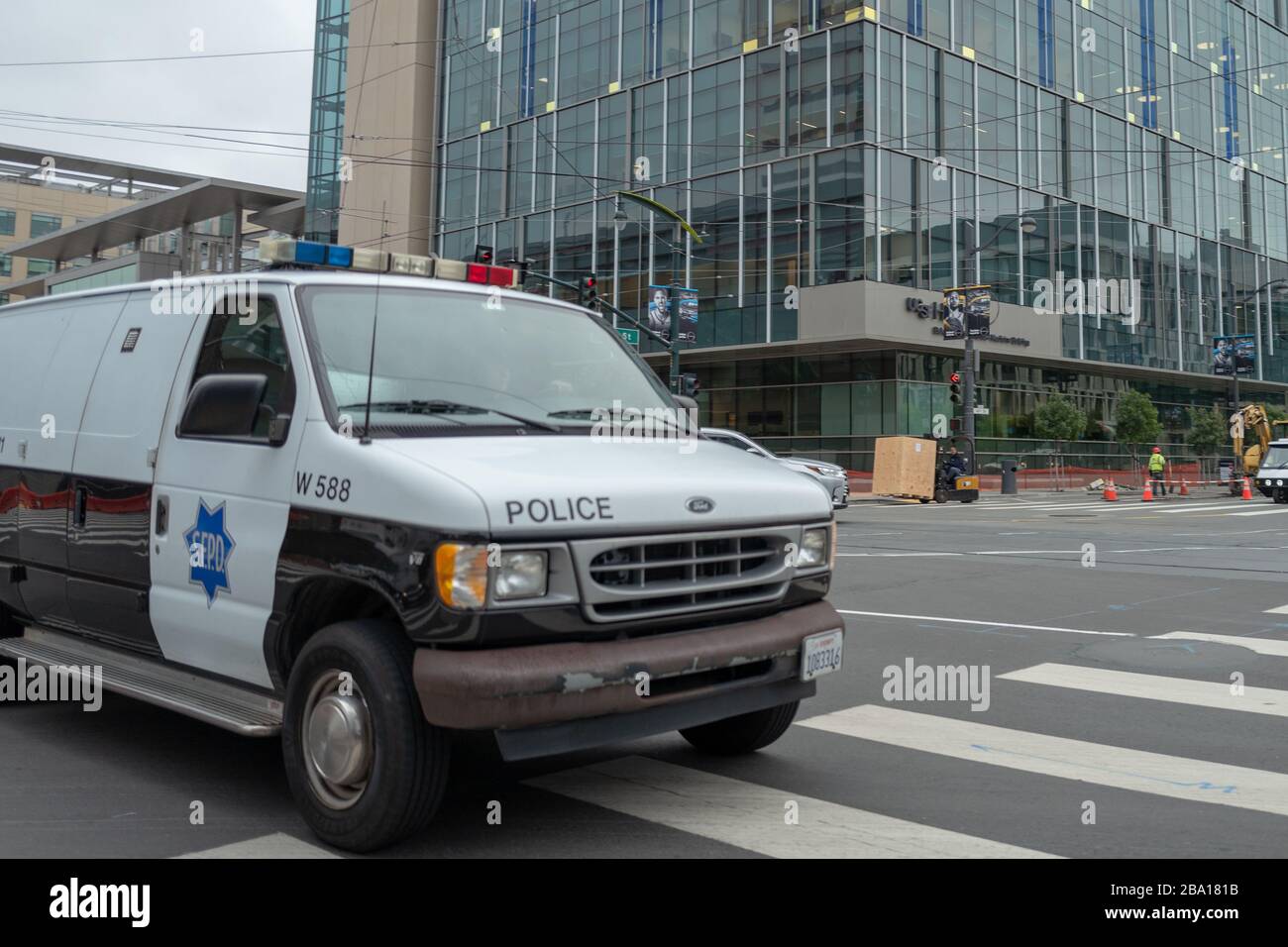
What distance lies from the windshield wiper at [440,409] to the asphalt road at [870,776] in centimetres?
151

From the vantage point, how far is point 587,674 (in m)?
3.96

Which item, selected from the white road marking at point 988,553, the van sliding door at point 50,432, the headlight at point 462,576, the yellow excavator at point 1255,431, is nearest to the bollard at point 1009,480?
the yellow excavator at point 1255,431

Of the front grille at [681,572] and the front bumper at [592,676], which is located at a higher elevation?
the front grille at [681,572]

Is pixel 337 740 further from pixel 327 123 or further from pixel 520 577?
pixel 327 123

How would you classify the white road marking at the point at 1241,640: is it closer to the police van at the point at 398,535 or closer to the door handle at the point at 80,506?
the police van at the point at 398,535

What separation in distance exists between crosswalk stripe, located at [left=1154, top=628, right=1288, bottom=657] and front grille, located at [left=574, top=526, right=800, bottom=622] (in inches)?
215

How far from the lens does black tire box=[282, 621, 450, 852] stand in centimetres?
390

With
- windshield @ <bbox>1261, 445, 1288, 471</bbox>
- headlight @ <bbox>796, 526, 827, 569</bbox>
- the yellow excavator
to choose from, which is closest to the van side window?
headlight @ <bbox>796, 526, 827, 569</bbox>

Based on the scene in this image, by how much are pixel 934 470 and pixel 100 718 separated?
3054cm

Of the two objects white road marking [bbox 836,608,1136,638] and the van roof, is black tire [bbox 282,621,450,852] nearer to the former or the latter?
the van roof

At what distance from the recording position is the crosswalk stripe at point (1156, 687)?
6.72m

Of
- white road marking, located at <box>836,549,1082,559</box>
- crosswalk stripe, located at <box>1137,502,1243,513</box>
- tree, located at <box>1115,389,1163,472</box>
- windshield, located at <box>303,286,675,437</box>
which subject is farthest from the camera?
tree, located at <box>1115,389,1163,472</box>

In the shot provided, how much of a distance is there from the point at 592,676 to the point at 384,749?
73cm
